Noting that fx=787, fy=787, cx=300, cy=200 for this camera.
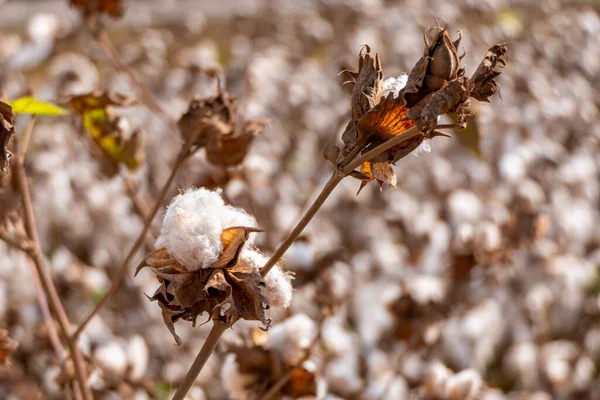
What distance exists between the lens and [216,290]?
0.64 m

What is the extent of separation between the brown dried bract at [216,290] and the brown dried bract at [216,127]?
292 mm

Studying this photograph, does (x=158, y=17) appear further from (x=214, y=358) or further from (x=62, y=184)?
(x=214, y=358)

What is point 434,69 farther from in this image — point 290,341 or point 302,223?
point 290,341

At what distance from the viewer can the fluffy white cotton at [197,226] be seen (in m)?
0.64

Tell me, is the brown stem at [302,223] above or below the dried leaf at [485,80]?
below

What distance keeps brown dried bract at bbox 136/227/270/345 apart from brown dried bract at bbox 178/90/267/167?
0.96 feet

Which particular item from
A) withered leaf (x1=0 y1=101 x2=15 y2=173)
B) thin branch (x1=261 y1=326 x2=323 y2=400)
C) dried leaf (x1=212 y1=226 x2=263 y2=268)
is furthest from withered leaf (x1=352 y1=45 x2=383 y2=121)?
thin branch (x1=261 y1=326 x2=323 y2=400)

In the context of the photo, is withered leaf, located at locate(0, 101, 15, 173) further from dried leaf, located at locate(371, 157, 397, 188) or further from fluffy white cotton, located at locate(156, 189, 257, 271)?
dried leaf, located at locate(371, 157, 397, 188)

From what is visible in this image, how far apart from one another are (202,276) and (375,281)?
1.40 meters

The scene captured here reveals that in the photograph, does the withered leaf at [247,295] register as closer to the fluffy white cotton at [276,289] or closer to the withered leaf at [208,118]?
the fluffy white cotton at [276,289]

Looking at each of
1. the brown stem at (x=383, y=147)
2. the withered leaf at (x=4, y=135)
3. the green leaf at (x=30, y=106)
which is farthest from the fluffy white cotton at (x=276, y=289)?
the green leaf at (x=30, y=106)

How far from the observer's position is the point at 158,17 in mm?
4125

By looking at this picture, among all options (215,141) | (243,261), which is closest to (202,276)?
(243,261)

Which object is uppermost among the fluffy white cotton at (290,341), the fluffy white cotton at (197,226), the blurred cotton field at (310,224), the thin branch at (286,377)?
the blurred cotton field at (310,224)
